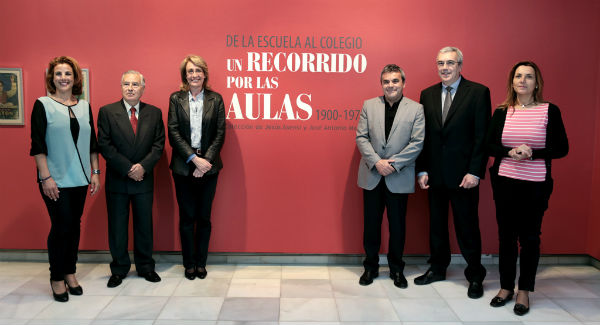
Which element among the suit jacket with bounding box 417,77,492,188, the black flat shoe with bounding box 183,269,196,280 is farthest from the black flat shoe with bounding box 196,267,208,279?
the suit jacket with bounding box 417,77,492,188

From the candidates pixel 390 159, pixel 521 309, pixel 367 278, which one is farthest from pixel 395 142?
pixel 521 309

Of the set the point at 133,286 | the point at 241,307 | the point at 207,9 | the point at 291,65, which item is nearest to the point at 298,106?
the point at 291,65

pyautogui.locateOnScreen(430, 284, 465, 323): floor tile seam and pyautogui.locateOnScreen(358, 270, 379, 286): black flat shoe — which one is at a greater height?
pyautogui.locateOnScreen(358, 270, 379, 286): black flat shoe

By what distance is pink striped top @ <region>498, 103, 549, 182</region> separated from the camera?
2.85 metres

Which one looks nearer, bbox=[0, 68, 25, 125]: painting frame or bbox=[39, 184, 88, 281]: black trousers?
bbox=[39, 184, 88, 281]: black trousers

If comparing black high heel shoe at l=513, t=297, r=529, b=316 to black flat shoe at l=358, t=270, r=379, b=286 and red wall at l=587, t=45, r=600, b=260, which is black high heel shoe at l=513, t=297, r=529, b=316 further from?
red wall at l=587, t=45, r=600, b=260

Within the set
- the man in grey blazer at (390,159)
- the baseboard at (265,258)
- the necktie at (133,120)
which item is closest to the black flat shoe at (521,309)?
the man in grey blazer at (390,159)

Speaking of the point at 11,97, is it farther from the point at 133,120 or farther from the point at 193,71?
the point at 193,71

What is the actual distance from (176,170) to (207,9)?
1.52 meters

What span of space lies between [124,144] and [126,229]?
0.73m

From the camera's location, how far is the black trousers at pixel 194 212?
11.5 feet

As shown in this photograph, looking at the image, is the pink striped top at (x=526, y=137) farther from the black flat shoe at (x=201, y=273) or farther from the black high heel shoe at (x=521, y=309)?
the black flat shoe at (x=201, y=273)

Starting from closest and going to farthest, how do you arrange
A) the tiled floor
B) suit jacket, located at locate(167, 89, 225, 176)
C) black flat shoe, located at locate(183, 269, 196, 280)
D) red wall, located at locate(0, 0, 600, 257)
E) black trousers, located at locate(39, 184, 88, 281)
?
the tiled floor → black trousers, located at locate(39, 184, 88, 281) → suit jacket, located at locate(167, 89, 225, 176) → black flat shoe, located at locate(183, 269, 196, 280) → red wall, located at locate(0, 0, 600, 257)

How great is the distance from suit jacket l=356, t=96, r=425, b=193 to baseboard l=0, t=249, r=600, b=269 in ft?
3.19
